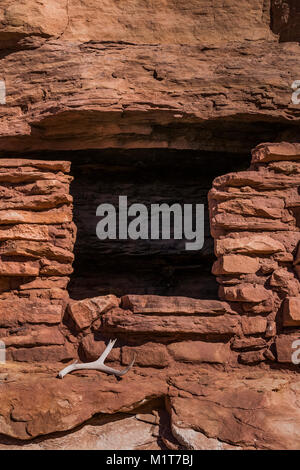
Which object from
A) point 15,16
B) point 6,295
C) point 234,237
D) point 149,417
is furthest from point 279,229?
point 15,16

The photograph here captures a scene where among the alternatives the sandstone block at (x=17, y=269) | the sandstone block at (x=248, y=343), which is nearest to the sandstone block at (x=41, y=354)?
the sandstone block at (x=17, y=269)

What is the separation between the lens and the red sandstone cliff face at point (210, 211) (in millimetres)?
2691

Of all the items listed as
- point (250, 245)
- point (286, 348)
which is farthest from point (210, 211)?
point (286, 348)

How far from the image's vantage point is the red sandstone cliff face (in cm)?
269

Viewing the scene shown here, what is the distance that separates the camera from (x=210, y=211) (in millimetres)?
3504

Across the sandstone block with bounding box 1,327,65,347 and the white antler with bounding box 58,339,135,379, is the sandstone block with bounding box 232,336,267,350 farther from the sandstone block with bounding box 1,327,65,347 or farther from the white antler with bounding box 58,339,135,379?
the sandstone block with bounding box 1,327,65,347

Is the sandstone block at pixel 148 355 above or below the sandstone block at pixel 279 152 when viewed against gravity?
below

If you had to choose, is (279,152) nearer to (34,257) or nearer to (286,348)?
(286,348)

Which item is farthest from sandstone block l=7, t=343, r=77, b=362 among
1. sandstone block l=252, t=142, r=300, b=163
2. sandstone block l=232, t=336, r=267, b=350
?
sandstone block l=252, t=142, r=300, b=163

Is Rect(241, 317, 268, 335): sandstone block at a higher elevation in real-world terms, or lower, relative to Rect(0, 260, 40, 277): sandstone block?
lower

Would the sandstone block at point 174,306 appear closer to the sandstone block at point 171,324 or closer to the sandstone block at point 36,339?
the sandstone block at point 171,324

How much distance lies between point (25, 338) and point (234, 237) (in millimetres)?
1683

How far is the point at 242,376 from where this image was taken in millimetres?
3062

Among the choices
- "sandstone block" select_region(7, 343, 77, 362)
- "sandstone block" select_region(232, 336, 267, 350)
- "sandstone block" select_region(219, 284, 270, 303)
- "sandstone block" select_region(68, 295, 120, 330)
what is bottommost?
"sandstone block" select_region(7, 343, 77, 362)
